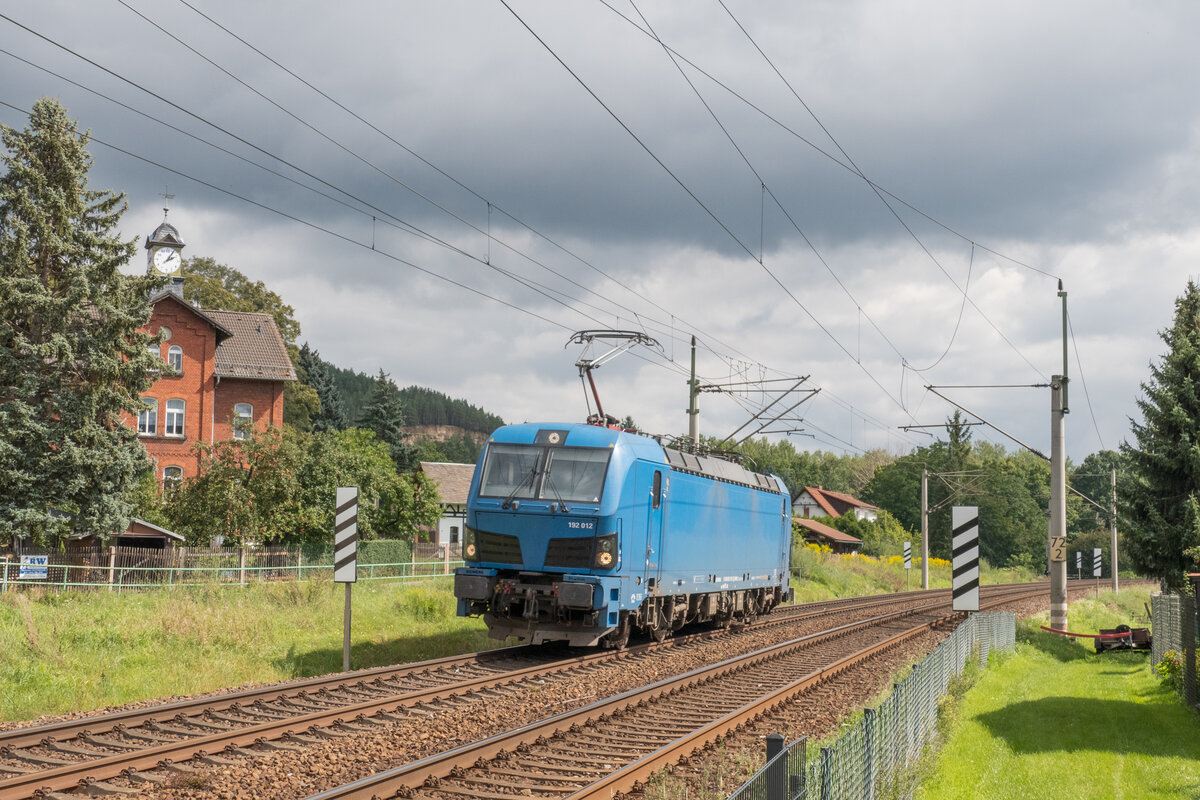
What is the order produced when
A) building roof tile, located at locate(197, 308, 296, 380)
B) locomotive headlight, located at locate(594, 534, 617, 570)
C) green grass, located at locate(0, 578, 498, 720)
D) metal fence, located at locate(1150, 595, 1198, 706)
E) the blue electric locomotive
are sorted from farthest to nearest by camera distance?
1. building roof tile, located at locate(197, 308, 296, 380)
2. the blue electric locomotive
3. locomotive headlight, located at locate(594, 534, 617, 570)
4. metal fence, located at locate(1150, 595, 1198, 706)
5. green grass, located at locate(0, 578, 498, 720)

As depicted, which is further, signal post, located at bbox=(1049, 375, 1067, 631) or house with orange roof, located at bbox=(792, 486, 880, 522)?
house with orange roof, located at bbox=(792, 486, 880, 522)

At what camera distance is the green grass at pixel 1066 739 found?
33.6 feet

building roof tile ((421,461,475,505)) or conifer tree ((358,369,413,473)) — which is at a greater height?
conifer tree ((358,369,413,473))

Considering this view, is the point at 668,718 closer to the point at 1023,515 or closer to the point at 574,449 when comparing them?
the point at 574,449

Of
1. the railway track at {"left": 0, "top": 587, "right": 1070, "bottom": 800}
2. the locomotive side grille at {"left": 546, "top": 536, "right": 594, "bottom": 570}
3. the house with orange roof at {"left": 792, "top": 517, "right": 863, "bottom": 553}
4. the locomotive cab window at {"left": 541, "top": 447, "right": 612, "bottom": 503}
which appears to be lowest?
the house with orange roof at {"left": 792, "top": 517, "right": 863, "bottom": 553}

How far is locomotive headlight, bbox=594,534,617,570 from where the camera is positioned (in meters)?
16.5

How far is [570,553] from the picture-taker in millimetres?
16672

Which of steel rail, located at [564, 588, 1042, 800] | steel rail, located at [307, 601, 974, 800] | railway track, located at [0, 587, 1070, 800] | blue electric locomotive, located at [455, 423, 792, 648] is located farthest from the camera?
blue electric locomotive, located at [455, 423, 792, 648]

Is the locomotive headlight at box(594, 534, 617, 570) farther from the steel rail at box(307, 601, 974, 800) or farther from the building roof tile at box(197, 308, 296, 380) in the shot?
the building roof tile at box(197, 308, 296, 380)

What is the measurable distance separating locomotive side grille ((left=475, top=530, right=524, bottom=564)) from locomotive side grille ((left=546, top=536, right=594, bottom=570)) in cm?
55

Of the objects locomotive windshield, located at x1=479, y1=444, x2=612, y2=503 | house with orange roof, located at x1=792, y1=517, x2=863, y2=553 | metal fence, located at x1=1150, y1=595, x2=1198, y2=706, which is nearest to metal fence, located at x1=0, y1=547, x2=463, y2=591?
locomotive windshield, located at x1=479, y1=444, x2=612, y2=503

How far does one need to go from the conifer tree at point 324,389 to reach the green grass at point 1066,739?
2587 inches

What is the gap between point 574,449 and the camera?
17344 mm

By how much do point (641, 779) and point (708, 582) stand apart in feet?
42.5
